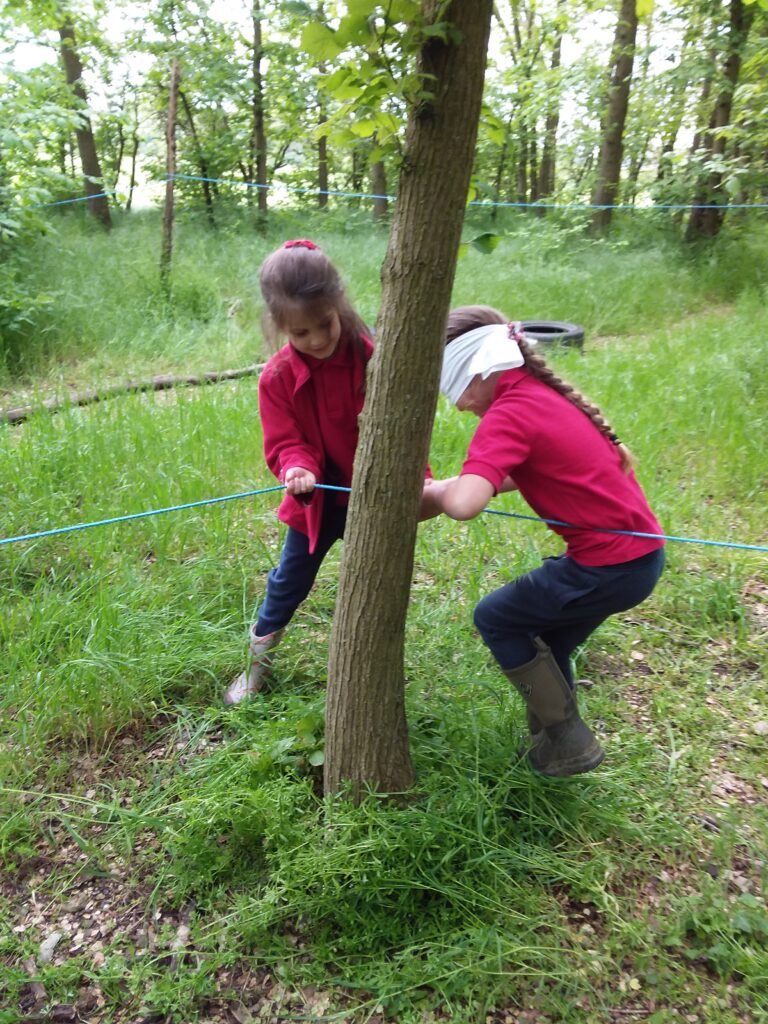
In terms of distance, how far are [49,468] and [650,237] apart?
9.72 meters

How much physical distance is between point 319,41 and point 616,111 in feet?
35.6

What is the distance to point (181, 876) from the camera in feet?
6.25

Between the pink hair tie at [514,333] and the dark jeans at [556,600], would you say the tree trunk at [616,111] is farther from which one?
the dark jeans at [556,600]

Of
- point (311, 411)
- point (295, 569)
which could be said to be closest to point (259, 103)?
point (311, 411)

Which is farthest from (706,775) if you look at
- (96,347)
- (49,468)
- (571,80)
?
(571,80)

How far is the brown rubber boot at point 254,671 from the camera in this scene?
2520 millimetres

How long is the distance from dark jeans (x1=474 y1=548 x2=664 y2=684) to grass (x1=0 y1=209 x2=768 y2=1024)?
383mm

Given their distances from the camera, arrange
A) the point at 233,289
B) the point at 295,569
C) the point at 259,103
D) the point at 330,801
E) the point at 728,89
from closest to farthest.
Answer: the point at 330,801 < the point at 295,569 < the point at 233,289 < the point at 728,89 < the point at 259,103

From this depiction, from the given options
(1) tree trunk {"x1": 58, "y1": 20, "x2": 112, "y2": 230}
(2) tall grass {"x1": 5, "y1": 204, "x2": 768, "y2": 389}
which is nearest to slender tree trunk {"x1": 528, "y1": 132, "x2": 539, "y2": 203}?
(2) tall grass {"x1": 5, "y1": 204, "x2": 768, "y2": 389}

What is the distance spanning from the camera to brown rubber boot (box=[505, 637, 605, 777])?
79.6 inches

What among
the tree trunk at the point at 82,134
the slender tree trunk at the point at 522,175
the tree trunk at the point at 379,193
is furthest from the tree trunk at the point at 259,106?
the slender tree trunk at the point at 522,175

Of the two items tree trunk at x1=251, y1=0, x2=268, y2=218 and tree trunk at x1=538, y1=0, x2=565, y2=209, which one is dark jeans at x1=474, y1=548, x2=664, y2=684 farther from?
tree trunk at x1=538, y1=0, x2=565, y2=209

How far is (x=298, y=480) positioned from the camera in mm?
2178

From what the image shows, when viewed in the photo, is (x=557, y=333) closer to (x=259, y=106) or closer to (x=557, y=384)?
(x=557, y=384)
